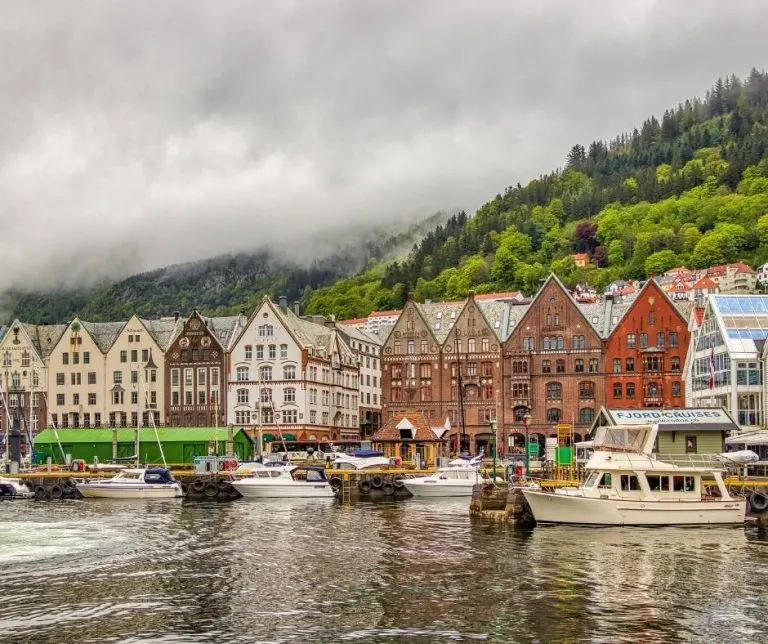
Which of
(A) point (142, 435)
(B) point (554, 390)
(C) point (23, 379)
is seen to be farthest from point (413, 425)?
(C) point (23, 379)

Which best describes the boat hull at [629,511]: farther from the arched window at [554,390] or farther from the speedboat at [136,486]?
the arched window at [554,390]

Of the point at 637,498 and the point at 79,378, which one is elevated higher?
the point at 79,378

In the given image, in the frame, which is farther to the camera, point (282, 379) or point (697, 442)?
point (282, 379)

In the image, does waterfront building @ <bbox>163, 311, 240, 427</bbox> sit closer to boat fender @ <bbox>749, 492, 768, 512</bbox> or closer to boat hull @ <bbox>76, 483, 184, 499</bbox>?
boat hull @ <bbox>76, 483, 184, 499</bbox>

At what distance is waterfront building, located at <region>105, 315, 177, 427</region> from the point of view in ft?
491

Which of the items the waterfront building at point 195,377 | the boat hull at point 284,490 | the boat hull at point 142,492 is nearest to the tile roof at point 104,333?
the waterfront building at point 195,377

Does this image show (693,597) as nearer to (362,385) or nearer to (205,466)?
(205,466)

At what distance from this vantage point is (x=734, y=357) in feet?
333

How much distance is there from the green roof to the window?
1769 inches

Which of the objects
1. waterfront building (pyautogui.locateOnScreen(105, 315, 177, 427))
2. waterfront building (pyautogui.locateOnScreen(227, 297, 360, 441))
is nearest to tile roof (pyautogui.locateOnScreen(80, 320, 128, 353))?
waterfront building (pyautogui.locateOnScreen(105, 315, 177, 427))

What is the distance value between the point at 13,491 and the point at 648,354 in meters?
79.3

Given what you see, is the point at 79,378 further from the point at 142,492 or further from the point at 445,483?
the point at 445,483

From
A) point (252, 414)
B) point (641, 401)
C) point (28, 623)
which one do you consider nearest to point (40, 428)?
point (252, 414)

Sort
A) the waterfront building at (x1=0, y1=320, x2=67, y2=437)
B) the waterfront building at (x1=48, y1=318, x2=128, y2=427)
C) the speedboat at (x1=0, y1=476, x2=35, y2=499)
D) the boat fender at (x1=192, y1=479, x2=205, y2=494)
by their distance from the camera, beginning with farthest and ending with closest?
1. the waterfront building at (x1=0, y1=320, x2=67, y2=437)
2. the waterfront building at (x1=48, y1=318, x2=128, y2=427)
3. the speedboat at (x1=0, y1=476, x2=35, y2=499)
4. the boat fender at (x1=192, y1=479, x2=205, y2=494)
